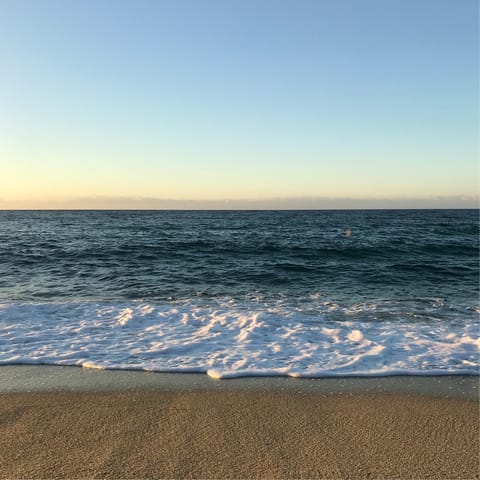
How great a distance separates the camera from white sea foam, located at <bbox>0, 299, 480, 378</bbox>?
5426mm

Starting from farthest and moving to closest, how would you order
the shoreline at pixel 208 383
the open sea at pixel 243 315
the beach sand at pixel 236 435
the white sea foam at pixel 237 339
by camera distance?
the open sea at pixel 243 315
the white sea foam at pixel 237 339
the shoreline at pixel 208 383
the beach sand at pixel 236 435

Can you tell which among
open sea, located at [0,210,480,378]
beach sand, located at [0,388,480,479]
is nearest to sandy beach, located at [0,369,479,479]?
beach sand, located at [0,388,480,479]

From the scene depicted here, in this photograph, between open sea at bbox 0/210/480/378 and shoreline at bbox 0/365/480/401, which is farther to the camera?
open sea at bbox 0/210/480/378

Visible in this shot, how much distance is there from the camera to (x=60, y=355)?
5672 millimetres

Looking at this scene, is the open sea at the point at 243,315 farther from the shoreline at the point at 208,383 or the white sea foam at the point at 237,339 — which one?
the shoreline at the point at 208,383

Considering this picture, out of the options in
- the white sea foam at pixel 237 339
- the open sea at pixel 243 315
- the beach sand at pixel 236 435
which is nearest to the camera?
the beach sand at pixel 236 435

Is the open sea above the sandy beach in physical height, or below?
below

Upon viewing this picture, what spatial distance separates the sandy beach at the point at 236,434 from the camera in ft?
10.2

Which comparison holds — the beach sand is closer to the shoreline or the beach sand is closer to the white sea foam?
the shoreline

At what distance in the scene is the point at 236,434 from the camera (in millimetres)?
3590

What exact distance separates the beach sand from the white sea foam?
3.03 ft

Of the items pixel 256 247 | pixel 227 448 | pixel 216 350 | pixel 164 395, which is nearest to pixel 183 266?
pixel 256 247

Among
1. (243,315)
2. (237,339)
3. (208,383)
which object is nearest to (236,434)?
(208,383)

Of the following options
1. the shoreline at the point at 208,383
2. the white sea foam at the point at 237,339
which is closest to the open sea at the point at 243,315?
the white sea foam at the point at 237,339
